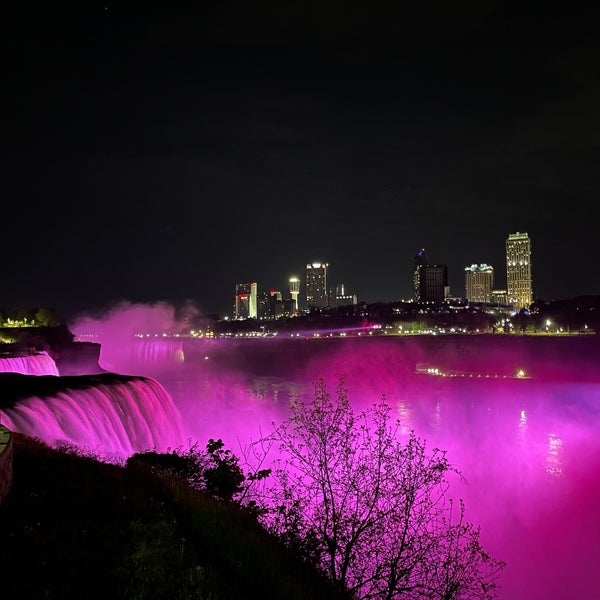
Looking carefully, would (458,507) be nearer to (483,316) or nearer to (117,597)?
(117,597)

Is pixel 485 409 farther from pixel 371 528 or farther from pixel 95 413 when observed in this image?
pixel 371 528

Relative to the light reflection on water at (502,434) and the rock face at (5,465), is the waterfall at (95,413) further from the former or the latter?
the light reflection on water at (502,434)

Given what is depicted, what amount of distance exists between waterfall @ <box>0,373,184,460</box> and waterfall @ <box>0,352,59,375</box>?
464 cm

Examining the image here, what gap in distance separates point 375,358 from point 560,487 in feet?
244

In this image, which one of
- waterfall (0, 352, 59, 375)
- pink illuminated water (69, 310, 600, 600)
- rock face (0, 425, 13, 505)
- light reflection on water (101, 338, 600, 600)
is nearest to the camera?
rock face (0, 425, 13, 505)

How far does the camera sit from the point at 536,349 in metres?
99.6

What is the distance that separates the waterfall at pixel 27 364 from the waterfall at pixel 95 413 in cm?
464

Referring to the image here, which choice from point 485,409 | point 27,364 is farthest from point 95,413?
point 485,409

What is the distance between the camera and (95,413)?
20.0 metres

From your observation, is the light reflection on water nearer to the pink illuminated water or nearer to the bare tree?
the pink illuminated water

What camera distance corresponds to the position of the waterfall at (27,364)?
2968 cm

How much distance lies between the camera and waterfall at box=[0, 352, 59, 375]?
29683 millimetres

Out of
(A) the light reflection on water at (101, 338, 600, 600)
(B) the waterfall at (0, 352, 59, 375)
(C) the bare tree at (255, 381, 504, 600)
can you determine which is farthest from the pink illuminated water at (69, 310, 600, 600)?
(B) the waterfall at (0, 352, 59, 375)

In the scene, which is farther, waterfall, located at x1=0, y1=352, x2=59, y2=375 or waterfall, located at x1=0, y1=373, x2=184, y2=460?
waterfall, located at x1=0, y1=352, x2=59, y2=375
